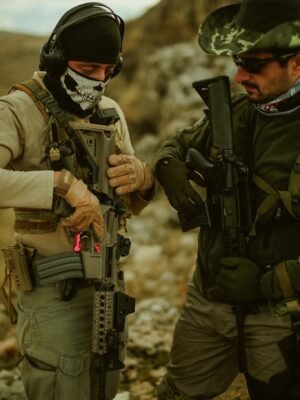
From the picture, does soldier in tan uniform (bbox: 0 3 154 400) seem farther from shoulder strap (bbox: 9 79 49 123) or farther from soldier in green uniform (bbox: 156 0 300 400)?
soldier in green uniform (bbox: 156 0 300 400)

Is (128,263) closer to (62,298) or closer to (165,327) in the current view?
(165,327)

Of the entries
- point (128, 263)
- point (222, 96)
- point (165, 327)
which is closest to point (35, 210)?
point (222, 96)

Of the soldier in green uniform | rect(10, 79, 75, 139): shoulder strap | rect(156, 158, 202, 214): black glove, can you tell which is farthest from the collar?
rect(10, 79, 75, 139): shoulder strap

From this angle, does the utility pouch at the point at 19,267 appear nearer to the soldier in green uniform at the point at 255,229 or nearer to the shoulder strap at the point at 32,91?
the shoulder strap at the point at 32,91

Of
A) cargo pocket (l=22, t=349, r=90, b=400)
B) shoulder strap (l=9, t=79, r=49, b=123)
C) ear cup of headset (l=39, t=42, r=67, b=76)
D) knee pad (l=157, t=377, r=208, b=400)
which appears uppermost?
ear cup of headset (l=39, t=42, r=67, b=76)

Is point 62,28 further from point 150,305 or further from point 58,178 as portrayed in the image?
point 150,305

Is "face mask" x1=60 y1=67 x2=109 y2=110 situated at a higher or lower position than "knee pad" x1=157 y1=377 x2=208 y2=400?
higher

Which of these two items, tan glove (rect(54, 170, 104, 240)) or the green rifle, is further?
the green rifle

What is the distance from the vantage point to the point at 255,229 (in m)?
3.05

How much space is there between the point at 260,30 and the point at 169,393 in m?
1.93

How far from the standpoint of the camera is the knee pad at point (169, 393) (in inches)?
133

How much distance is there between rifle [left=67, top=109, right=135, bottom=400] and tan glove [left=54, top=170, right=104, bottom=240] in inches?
5.8

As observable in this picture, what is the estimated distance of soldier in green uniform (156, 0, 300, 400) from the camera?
2.87m

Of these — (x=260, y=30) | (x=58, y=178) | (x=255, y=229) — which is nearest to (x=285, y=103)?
(x=260, y=30)
